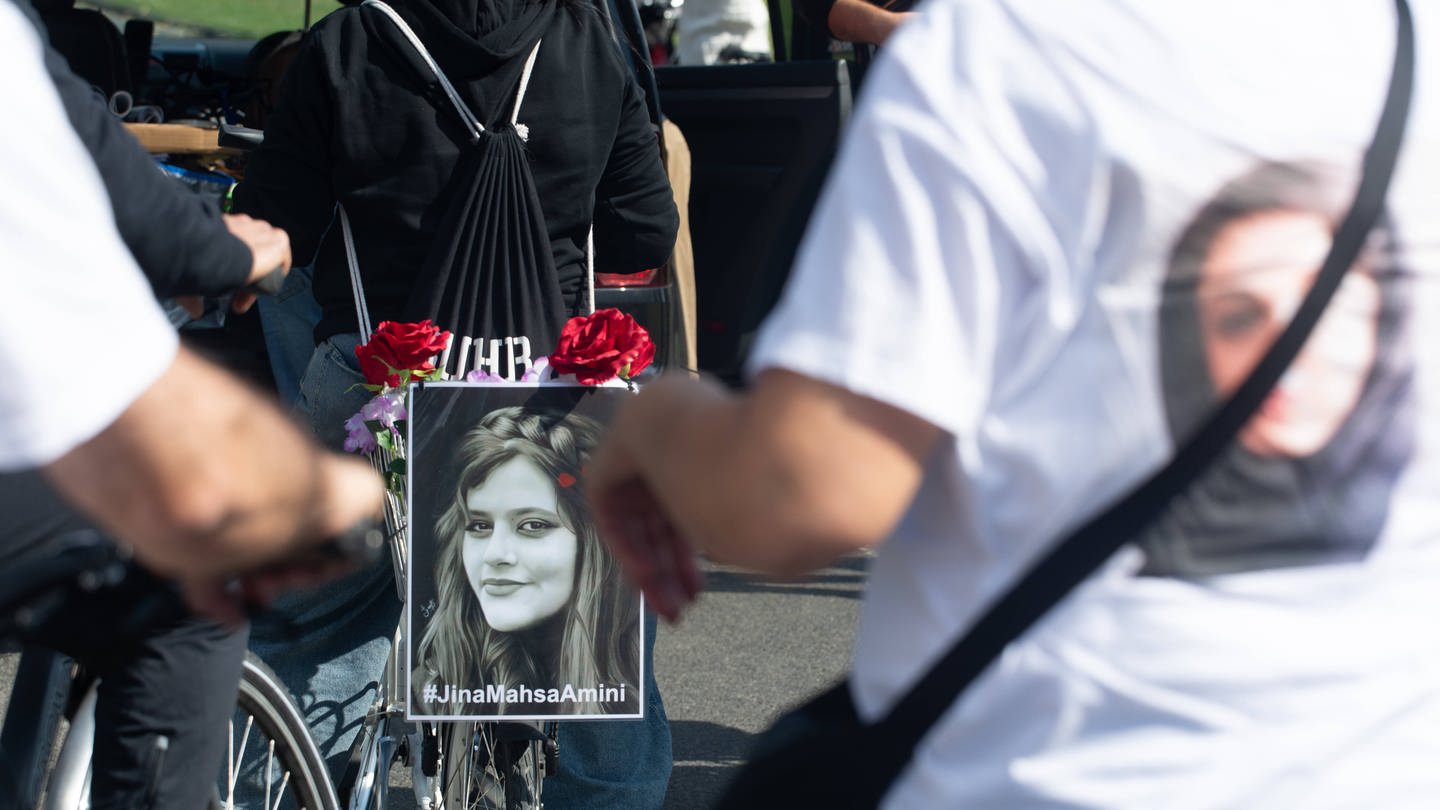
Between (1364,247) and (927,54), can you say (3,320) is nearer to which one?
(927,54)

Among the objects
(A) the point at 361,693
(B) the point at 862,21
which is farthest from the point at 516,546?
(B) the point at 862,21

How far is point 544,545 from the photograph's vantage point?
105 inches

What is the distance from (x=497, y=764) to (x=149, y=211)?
158cm

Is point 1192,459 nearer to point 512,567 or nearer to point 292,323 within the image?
point 512,567

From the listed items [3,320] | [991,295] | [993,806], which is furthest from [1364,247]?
[3,320]

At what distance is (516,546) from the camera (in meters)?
2.66

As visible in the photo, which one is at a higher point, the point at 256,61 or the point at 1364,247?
the point at 1364,247

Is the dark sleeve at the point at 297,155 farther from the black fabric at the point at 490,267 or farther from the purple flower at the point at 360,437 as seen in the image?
the purple flower at the point at 360,437

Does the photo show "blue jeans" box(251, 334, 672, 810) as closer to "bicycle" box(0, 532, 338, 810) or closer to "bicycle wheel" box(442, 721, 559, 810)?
"bicycle wheel" box(442, 721, 559, 810)

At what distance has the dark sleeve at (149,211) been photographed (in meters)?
1.52

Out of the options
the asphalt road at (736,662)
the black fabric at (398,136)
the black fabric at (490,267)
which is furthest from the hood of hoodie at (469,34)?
the asphalt road at (736,662)

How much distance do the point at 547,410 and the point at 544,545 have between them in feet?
0.74

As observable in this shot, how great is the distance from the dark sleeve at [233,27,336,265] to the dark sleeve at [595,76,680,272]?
557 mm

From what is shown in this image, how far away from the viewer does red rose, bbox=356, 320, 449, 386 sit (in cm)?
261
